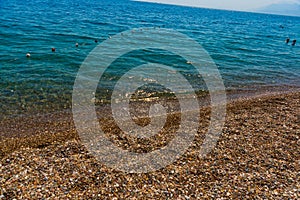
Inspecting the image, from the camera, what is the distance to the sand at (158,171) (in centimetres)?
694

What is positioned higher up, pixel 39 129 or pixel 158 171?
pixel 158 171

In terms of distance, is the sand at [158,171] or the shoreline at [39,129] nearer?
the sand at [158,171]

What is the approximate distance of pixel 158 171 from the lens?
25.8 feet

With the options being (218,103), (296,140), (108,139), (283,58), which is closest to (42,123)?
(108,139)

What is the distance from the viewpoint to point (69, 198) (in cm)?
659

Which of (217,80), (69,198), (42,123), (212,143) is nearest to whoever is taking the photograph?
(69,198)

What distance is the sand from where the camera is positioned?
694 cm

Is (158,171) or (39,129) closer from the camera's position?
(158,171)

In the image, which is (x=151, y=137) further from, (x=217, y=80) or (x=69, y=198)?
(x=217, y=80)

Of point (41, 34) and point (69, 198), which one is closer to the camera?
point (69, 198)

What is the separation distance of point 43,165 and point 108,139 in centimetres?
272

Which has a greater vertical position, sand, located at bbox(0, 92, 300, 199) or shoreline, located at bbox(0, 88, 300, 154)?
sand, located at bbox(0, 92, 300, 199)

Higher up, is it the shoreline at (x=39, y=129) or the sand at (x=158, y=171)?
the sand at (x=158, y=171)

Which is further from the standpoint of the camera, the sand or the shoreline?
the shoreline
